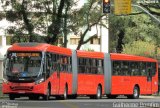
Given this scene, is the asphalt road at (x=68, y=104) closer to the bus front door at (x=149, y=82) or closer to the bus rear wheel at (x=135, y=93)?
the bus rear wheel at (x=135, y=93)

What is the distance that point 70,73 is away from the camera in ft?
129

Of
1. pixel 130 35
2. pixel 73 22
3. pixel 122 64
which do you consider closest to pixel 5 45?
pixel 130 35

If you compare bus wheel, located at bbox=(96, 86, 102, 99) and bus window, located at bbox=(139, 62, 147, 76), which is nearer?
bus wheel, located at bbox=(96, 86, 102, 99)

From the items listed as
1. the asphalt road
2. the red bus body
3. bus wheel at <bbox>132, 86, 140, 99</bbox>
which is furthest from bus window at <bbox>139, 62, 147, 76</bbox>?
the asphalt road

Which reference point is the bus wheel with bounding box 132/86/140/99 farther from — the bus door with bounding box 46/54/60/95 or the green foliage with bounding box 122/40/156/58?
the green foliage with bounding box 122/40/156/58

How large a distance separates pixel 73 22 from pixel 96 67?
8248 millimetres

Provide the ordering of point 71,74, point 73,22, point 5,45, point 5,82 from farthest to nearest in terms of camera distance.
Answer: point 5,45
point 73,22
point 71,74
point 5,82

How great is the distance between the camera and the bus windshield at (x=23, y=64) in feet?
112

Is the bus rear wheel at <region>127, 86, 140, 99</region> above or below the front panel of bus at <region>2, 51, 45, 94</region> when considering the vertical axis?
below

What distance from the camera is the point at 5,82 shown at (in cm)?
3469

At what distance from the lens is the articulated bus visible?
34.3m

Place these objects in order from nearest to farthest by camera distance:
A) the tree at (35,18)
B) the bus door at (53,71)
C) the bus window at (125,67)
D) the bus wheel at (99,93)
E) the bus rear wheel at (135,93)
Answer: the bus door at (53,71) < the bus wheel at (99,93) < the bus window at (125,67) < the bus rear wheel at (135,93) < the tree at (35,18)

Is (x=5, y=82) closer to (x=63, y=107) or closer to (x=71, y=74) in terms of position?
(x=71, y=74)

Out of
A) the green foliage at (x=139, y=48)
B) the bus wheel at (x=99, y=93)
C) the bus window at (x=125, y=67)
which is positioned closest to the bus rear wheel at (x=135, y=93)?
the bus window at (x=125, y=67)
